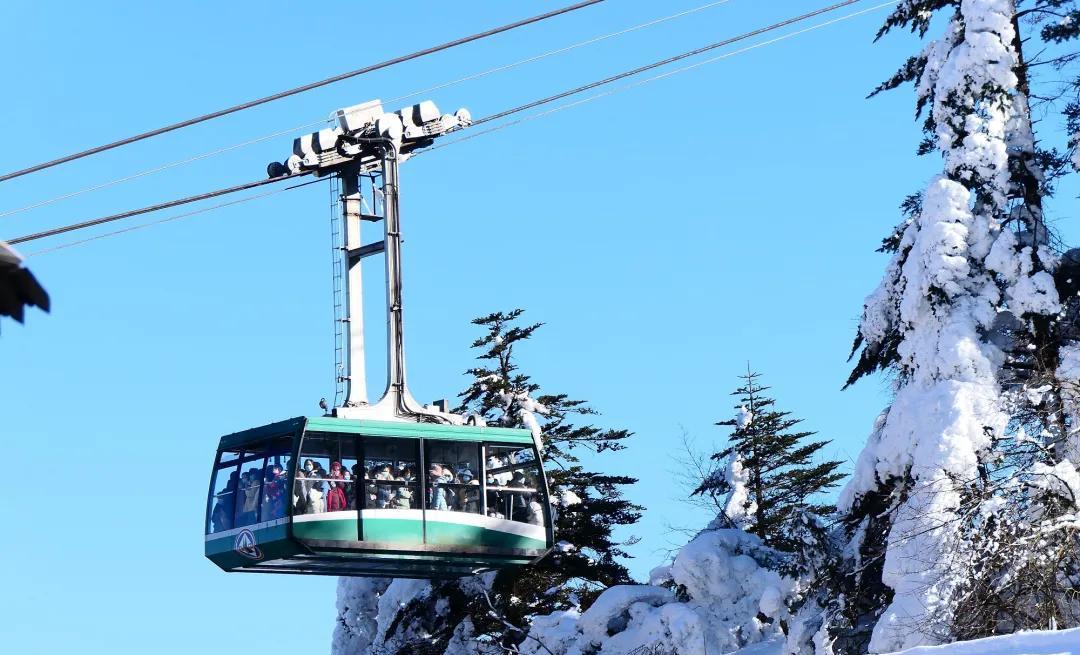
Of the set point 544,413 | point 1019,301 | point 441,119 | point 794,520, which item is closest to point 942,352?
point 1019,301

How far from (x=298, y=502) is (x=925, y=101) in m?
12.5

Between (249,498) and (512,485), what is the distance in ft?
12.0

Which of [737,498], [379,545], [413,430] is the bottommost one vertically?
[379,545]

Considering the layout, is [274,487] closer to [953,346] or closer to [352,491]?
[352,491]

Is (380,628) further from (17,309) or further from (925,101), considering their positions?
(17,309)

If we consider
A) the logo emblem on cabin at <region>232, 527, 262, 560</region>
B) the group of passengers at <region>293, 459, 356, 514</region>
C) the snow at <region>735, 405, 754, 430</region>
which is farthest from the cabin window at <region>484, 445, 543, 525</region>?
the snow at <region>735, 405, 754, 430</region>

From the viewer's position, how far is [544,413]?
47.1 meters

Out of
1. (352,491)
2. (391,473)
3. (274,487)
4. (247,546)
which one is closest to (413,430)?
(391,473)

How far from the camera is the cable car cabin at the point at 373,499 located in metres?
22.4

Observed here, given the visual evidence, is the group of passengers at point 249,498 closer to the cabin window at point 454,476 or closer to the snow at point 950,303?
the cabin window at point 454,476

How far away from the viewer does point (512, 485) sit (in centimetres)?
2420

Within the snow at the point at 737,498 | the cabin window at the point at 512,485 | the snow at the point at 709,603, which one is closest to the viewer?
the cabin window at the point at 512,485

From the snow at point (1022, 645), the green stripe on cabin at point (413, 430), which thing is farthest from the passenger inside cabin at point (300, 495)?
the snow at point (1022, 645)

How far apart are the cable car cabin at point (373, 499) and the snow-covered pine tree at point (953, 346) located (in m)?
4.93
